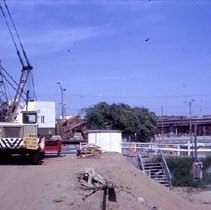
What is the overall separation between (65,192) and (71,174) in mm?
4345

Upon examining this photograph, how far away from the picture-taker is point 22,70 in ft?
161

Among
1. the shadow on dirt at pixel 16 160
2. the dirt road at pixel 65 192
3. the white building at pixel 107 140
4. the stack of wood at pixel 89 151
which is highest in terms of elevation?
the white building at pixel 107 140

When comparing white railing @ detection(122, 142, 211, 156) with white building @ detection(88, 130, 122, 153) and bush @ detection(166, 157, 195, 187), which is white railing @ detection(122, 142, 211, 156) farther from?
bush @ detection(166, 157, 195, 187)

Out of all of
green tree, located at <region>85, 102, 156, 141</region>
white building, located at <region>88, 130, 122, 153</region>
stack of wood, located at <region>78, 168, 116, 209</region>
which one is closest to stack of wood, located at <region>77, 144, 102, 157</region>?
white building, located at <region>88, 130, 122, 153</region>

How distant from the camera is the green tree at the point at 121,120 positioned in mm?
84188

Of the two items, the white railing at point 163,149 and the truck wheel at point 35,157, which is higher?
the white railing at point 163,149

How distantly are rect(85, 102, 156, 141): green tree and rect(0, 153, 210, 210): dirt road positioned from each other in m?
55.7

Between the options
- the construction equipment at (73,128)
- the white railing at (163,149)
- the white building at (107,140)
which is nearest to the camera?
the white railing at (163,149)

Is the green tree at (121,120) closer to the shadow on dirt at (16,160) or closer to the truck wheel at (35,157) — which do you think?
the shadow on dirt at (16,160)

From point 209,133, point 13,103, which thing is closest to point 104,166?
point 13,103

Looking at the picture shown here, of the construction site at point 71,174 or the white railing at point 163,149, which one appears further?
the white railing at point 163,149

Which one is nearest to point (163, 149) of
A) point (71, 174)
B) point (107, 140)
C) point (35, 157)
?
point (107, 140)

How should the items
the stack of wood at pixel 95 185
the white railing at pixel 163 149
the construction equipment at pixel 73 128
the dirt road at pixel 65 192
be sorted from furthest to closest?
the construction equipment at pixel 73 128 → the white railing at pixel 163 149 → the stack of wood at pixel 95 185 → the dirt road at pixel 65 192

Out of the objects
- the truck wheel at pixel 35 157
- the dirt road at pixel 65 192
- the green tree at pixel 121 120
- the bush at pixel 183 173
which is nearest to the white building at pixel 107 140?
the bush at pixel 183 173
